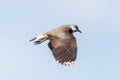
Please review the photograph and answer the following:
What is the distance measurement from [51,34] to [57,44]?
1631mm

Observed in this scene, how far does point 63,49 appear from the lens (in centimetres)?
4312

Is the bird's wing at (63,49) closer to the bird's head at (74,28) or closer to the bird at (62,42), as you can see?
the bird at (62,42)

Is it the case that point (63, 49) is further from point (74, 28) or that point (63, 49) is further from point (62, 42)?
point (74, 28)

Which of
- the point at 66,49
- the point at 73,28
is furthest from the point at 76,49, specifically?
the point at 73,28

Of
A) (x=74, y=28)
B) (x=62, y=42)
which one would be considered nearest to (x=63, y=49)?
(x=62, y=42)

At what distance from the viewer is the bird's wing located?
41531mm

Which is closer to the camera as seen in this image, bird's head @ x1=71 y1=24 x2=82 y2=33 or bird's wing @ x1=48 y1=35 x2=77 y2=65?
bird's wing @ x1=48 y1=35 x2=77 y2=65

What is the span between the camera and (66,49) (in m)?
43.3

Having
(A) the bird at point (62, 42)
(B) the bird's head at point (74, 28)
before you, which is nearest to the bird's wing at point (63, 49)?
(A) the bird at point (62, 42)

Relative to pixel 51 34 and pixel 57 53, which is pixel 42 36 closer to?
pixel 51 34

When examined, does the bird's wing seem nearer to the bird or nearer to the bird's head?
the bird

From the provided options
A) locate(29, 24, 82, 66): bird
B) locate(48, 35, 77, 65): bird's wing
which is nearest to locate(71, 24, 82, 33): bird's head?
locate(29, 24, 82, 66): bird

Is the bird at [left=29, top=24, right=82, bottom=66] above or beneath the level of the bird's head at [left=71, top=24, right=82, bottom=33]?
beneath

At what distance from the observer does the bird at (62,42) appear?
4178cm
